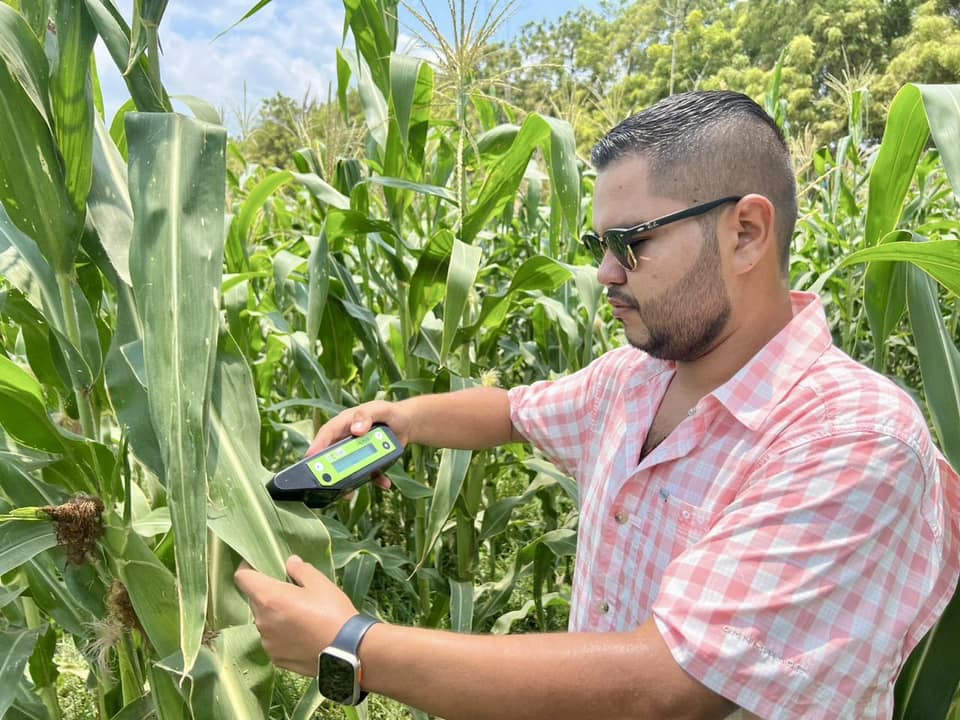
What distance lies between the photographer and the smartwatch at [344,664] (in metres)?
0.86

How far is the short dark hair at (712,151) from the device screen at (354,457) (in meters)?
0.56

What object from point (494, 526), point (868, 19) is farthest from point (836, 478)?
point (868, 19)

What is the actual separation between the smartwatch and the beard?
1.76 ft

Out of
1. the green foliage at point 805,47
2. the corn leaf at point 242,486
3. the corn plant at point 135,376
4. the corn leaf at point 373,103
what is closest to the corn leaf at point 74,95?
the corn plant at point 135,376

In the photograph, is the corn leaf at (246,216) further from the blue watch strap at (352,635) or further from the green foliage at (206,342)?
the blue watch strap at (352,635)

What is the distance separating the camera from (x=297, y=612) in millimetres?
887

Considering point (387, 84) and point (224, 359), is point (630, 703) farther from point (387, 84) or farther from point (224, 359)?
point (387, 84)

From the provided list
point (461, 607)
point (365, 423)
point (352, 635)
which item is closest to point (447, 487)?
point (365, 423)

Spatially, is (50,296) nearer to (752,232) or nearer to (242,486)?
(242,486)

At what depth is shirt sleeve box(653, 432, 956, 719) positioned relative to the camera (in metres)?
0.80

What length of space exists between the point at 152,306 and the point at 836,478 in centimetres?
74

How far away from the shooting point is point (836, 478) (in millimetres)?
821

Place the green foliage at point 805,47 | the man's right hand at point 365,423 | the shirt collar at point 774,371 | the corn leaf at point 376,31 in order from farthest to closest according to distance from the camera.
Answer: the green foliage at point 805,47
the corn leaf at point 376,31
the man's right hand at point 365,423
the shirt collar at point 774,371

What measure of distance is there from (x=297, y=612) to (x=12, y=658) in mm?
530
